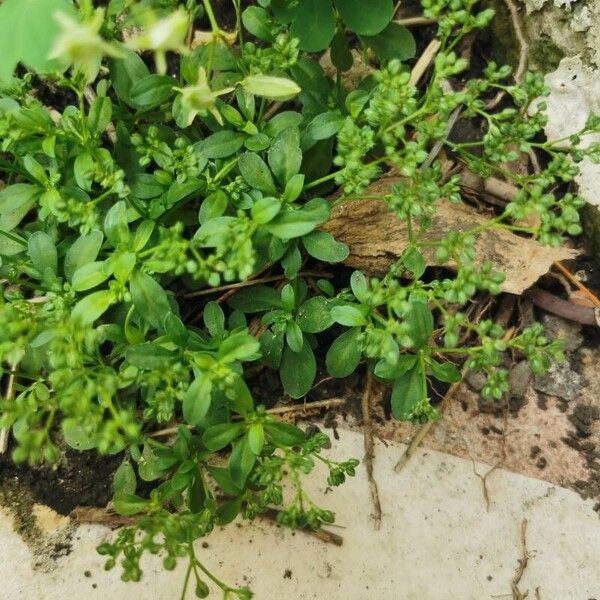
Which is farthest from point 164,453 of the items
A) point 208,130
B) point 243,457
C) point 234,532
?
point 208,130

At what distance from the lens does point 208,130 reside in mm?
1585

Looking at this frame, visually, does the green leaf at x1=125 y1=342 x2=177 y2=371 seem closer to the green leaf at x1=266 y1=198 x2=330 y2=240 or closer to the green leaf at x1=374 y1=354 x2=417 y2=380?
the green leaf at x1=266 y1=198 x2=330 y2=240

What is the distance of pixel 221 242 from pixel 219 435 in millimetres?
375

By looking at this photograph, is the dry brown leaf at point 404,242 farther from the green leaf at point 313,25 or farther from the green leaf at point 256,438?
the green leaf at point 256,438

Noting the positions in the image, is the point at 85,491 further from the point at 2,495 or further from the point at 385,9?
the point at 385,9

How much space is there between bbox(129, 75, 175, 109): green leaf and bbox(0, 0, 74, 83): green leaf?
0.22 metres

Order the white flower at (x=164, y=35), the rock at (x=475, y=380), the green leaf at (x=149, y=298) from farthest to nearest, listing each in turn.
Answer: the rock at (x=475, y=380) < the green leaf at (x=149, y=298) < the white flower at (x=164, y=35)

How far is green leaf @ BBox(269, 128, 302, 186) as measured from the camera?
54.4 inches

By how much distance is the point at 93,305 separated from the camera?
1276 millimetres

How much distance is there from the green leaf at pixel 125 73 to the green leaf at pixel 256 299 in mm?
449

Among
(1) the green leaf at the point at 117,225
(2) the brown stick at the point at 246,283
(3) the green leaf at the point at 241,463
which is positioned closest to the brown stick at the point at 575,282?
(2) the brown stick at the point at 246,283

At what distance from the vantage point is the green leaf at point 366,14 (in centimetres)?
142

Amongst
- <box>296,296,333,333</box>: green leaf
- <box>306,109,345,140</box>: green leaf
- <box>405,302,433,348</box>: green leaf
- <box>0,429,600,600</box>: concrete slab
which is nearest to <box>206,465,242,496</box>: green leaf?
<box>0,429,600,600</box>: concrete slab

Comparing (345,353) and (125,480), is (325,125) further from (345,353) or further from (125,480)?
(125,480)
